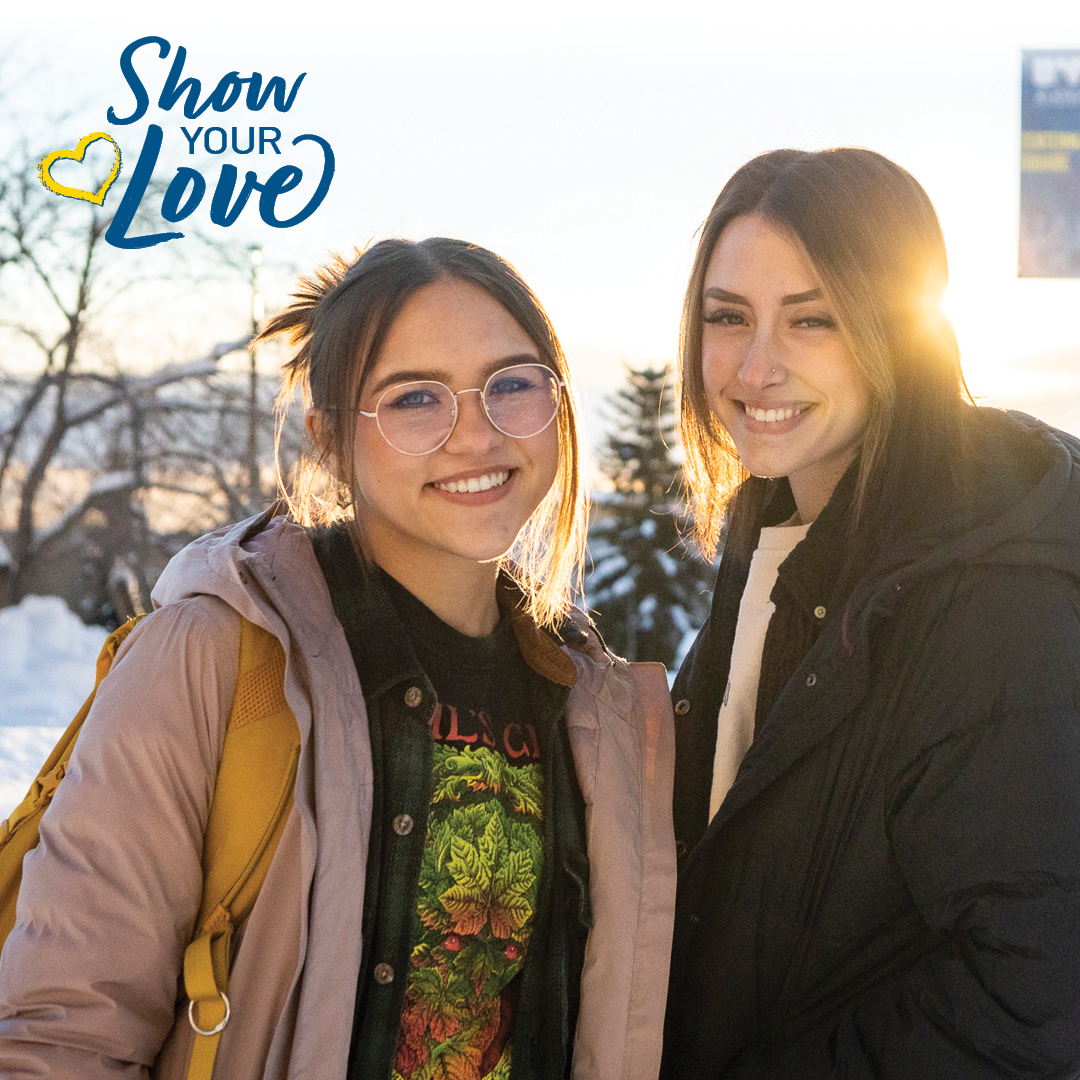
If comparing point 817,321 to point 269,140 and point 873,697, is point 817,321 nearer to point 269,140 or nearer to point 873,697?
point 873,697

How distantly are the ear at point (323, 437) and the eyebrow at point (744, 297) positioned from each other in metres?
0.81

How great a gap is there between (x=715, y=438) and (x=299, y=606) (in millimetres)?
1181

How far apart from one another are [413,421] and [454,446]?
0.08 meters

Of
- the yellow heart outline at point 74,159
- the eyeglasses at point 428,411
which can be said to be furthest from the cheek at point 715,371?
the yellow heart outline at point 74,159

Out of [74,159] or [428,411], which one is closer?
[428,411]

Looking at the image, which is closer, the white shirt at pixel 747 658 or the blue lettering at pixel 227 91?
the white shirt at pixel 747 658

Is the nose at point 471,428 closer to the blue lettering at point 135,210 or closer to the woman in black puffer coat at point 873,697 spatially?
the woman in black puffer coat at point 873,697

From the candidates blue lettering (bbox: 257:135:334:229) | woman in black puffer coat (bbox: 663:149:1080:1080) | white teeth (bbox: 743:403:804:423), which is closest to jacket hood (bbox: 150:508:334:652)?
woman in black puffer coat (bbox: 663:149:1080:1080)

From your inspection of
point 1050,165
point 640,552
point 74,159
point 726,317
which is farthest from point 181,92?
point 640,552

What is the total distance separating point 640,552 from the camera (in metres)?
26.7

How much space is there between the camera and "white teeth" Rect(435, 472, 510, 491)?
2.09 m

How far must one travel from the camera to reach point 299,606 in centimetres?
191

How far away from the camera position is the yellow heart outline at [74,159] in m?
15.8

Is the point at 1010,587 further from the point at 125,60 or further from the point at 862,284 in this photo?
the point at 125,60
